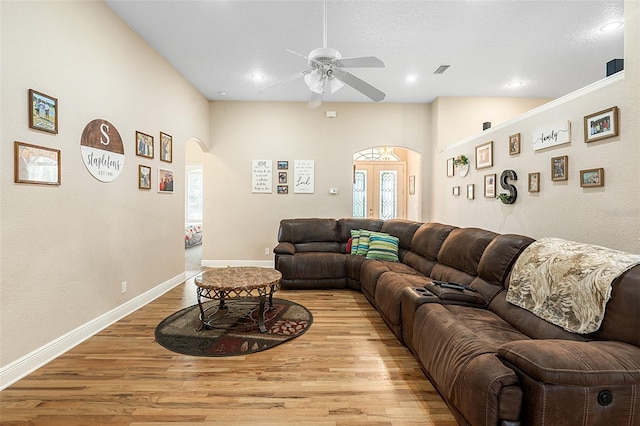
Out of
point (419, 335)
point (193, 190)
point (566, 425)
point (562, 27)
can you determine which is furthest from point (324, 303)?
point (193, 190)

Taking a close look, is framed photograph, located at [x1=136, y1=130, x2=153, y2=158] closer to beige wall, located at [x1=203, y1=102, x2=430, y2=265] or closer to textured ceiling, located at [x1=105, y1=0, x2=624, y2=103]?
textured ceiling, located at [x1=105, y1=0, x2=624, y2=103]

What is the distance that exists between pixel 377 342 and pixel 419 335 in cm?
70

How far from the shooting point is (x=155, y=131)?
404 centimetres

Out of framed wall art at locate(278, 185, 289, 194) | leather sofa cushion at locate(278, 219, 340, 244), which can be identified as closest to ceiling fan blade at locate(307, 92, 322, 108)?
leather sofa cushion at locate(278, 219, 340, 244)

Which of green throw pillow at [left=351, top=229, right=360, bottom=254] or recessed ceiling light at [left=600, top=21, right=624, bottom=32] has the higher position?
recessed ceiling light at [left=600, top=21, right=624, bottom=32]

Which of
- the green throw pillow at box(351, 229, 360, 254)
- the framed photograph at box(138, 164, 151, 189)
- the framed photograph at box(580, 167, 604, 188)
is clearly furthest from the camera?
the green throw pillow at box(351, 229, 360, 254)

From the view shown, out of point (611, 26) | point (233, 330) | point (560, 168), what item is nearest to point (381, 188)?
point (611, 26)

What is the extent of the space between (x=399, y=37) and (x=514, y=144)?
1.82 meters

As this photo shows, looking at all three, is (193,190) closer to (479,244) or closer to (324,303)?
(324,303)

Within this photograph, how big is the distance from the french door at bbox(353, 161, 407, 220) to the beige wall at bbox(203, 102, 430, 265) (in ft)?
5.65

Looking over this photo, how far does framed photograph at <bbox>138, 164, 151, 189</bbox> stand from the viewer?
12.2ft

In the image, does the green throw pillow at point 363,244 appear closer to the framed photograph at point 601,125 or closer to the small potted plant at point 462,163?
the small potted plant at point 462,163

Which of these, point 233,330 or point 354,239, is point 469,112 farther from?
point 233,330

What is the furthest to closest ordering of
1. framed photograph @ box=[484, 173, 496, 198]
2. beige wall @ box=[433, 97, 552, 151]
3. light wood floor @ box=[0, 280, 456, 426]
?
beige wall @ box=[433, 97, 552, 151], framed photograph @ box=[484, 173, 496, 198], light wood floor @ box=[0, 280, 456, 426]
